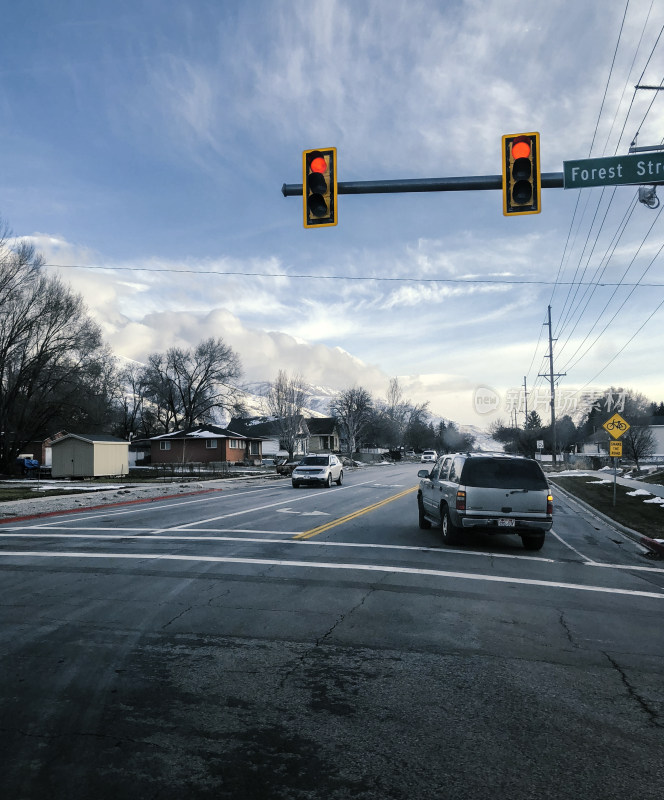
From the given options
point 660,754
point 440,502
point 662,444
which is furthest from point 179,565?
point 662,444

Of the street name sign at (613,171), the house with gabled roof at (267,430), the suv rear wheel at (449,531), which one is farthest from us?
the house with gabled roof at (267,430)

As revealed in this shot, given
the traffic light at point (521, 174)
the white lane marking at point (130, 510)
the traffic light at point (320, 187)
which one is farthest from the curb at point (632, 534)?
the white lane marking at point (130, 510)

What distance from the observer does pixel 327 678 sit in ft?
16.0

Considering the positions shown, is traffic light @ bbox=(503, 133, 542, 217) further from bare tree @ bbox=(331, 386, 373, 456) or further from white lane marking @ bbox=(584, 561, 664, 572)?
bare tree @ bbox=(331, 386, 373, 456)

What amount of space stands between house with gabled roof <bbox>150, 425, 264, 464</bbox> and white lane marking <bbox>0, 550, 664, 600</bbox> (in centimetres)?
5482

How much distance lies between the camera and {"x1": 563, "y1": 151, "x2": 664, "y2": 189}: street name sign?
30.7ft

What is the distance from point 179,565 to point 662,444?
368 ft

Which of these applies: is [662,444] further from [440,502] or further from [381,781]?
[381,781]

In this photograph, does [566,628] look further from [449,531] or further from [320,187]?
[320,187]

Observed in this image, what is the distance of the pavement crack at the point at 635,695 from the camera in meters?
4.14

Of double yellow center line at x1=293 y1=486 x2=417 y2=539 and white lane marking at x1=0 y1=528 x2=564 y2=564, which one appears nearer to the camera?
white lane marking at x1=0 y1=528 x2=564 y2=564

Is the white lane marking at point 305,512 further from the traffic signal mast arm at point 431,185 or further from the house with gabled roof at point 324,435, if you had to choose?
the house with gabled roof at point 324,435

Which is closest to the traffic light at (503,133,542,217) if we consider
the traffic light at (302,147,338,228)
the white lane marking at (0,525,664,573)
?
the traffic light at (302,147,338,228)

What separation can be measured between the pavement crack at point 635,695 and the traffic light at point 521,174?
249 inches
